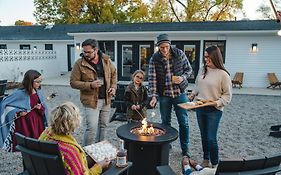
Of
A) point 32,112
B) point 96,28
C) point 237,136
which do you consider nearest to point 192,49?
point 96,28

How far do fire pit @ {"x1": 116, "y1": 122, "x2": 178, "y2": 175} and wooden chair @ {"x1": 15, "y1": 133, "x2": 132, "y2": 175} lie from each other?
1036mm

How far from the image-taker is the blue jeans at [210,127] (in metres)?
3.12

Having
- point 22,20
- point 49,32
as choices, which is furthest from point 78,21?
point 22,20

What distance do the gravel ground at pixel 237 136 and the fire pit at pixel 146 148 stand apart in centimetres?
67

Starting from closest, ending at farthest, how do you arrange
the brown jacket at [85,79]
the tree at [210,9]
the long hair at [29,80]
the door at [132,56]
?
the long hair at [29,80] < the brown jacket at [85,79] < the door at [132,56] < the tree at [210,9]

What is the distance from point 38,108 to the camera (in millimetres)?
2887

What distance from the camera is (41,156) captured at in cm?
172

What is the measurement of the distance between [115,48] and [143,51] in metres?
1.59

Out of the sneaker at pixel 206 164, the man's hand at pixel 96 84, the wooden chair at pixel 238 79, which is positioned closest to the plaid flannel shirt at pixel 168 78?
the man's hand at pixel 96 84

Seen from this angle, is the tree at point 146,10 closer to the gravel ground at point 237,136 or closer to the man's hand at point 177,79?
the gravel ground at point 237,136

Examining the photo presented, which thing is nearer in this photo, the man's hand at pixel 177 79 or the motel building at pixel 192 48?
Result: the man's hand at pixel 177 79

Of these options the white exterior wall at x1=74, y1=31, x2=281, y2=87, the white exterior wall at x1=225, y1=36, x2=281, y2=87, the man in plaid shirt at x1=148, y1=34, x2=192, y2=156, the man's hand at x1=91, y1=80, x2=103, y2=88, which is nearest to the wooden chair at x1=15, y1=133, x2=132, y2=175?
the man's hand at x1=91, y1=80, x2=103, y2=88

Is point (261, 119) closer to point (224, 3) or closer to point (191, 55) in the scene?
point (191, 55)

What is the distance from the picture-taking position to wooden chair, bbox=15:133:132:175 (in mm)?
1688
